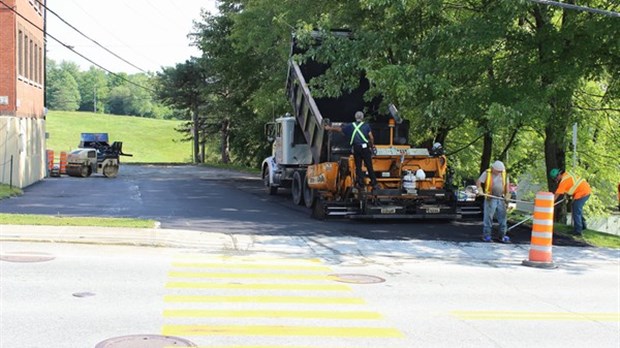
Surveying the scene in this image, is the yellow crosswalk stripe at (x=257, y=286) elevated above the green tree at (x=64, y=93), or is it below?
below

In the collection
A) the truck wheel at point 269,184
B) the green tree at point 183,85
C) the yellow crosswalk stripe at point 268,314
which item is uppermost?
the green tree at point 183,85

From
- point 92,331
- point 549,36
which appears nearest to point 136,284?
point 92,331

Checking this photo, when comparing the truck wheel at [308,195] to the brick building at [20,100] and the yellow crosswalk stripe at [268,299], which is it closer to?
the yellow crosswalk stripe at [268,299]

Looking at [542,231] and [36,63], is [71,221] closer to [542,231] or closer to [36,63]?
[542,231]

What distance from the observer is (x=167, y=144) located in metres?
120

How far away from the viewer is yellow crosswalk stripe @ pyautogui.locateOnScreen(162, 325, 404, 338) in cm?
613

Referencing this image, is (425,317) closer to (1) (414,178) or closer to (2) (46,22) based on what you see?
(1) (414,178)

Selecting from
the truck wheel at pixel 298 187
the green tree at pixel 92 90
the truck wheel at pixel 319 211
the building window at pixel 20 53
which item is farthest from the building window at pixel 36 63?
the green tree at pixel 92 90

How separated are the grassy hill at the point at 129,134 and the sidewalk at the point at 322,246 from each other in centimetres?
8790

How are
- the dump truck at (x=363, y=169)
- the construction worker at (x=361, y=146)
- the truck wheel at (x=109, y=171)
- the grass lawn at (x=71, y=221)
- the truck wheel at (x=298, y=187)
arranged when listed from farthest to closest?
the truck wheel at (x=109, y=171), the truck wheel at (x=298, y=187), the dump truck at (x=363, y=169), the construction worker at (x=361, y=146), the grass lawn at (x=71, y=221)

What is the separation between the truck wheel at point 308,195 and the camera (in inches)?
699

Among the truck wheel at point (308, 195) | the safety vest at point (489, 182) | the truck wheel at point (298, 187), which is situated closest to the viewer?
the safety vest at point (489, 182)

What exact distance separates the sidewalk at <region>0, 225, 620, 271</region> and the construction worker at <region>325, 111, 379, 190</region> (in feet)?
7.95

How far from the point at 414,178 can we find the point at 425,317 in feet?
28.3
